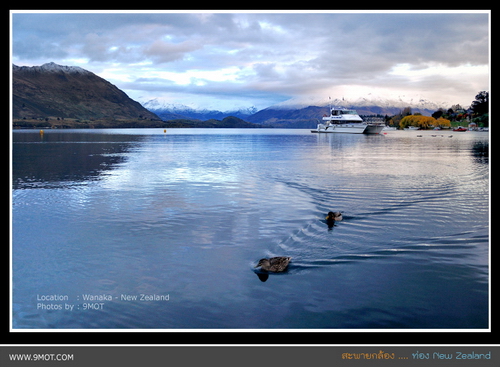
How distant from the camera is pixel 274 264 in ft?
52.0

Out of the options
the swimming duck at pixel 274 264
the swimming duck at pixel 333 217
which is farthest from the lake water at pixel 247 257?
the swimming duck at pixel 333 217

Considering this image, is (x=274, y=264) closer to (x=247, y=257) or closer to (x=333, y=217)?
(x=247, y=257)

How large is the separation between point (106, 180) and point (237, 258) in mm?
25884

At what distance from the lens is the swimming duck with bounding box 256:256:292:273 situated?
15.7 m

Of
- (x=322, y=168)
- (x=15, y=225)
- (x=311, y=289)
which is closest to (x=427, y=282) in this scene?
(x=311, y=289)

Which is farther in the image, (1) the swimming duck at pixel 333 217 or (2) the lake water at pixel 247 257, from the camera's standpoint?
(1) the swimming duck at pixel 333 217

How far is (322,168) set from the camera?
5169 centimetres

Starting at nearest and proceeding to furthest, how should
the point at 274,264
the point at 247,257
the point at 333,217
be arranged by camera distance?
the point at 274,264 → the point at 247,257 → the point at 333,217

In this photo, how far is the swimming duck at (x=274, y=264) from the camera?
1574cm

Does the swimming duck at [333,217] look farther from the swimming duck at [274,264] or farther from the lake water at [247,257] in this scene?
the swimming duck at [274,264]

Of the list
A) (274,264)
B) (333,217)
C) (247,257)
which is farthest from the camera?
(333,217)

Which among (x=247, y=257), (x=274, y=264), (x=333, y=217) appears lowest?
(x=247, y=257)

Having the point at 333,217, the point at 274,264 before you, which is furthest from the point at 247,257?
the point at 333,217
